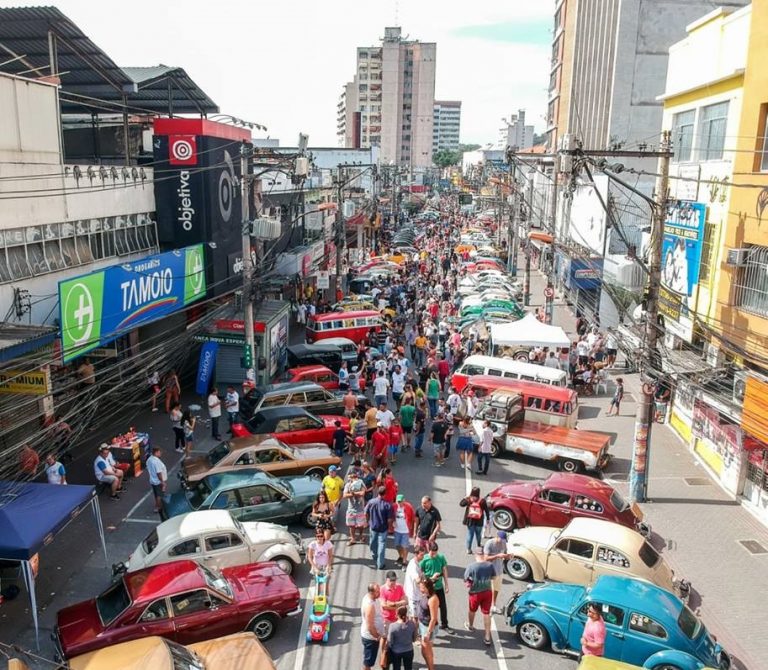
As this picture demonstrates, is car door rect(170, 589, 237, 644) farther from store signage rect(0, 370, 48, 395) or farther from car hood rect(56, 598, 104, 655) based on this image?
store signage rect(0, 370, 48, 395)

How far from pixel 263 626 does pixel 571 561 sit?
17.0 ft

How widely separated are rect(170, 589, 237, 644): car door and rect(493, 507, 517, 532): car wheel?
6.25 meters

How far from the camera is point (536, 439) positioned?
61.2 feet

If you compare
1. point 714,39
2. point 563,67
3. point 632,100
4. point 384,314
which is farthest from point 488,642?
point 563,67

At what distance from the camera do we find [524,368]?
23219 millimetres

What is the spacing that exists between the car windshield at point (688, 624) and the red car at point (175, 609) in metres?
5.59

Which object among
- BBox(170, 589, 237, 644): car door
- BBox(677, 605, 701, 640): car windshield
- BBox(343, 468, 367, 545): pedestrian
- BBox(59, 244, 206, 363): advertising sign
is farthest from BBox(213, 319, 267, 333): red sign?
BBox(677, 605, 701, 640): car windshield

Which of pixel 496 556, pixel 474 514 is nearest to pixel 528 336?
pixel 474 514

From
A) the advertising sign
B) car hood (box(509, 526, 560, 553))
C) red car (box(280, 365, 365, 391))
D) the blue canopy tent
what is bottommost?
red car (box(280, 365, 365, 391))

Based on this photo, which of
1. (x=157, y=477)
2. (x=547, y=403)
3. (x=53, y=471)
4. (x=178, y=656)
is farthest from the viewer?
(x=547, y=403)

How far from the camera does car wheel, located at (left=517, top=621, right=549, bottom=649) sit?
10.6 meters

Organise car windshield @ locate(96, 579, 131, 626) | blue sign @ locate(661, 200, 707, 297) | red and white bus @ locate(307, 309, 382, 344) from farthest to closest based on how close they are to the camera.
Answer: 1. red and white bus @ locate(307, 309, 382, 344)
2. blue sign @ locate(661, 200, 707, 297)
3. car windshield @ locate(96, 579, 131, 626)

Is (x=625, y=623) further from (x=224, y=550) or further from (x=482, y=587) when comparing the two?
(x=224, y=550)

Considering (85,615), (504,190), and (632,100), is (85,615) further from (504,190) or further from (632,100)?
(504,190)
